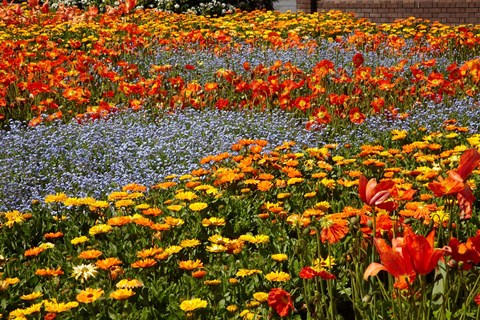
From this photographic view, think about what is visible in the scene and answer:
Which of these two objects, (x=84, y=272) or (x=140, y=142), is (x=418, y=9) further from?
(x=84, y=272)

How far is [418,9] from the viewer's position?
1560 centimetres

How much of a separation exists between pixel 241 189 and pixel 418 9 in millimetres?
12427

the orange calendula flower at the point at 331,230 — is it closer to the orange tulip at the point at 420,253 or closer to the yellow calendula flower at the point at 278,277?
the yellow calendula flower at the point at 278,277

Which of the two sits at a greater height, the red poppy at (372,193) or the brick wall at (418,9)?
the red poppy at (372,193)

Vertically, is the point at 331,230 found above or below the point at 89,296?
above

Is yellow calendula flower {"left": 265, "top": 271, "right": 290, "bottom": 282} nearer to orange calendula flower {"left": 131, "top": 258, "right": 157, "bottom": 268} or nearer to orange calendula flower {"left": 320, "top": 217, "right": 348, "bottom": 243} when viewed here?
orange calendula flower {"left": 320, "top": 217, "right": 348, "bottom": 243}

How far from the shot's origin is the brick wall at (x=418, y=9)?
15.3 m

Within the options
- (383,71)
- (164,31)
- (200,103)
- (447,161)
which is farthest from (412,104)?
(164,31)

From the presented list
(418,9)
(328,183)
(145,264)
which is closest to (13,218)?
(145,264)

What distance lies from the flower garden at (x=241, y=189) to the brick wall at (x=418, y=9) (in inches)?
211

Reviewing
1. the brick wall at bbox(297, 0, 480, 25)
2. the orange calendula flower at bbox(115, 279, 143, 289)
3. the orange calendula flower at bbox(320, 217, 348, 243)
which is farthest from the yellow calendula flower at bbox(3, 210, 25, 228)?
the brick wall at bbox(297, 0, 480, 25)

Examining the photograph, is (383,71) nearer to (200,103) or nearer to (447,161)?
(200,103)

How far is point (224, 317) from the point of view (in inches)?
109

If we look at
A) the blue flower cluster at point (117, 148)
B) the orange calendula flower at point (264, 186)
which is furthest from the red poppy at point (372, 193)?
the blue flower cluster at point (117, 148)
